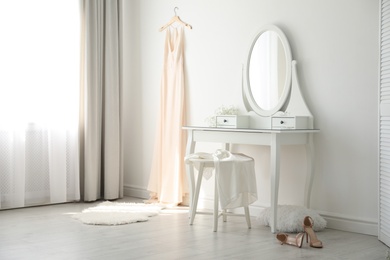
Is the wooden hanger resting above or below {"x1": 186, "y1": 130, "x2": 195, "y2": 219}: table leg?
above

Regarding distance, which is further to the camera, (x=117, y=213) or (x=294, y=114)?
(x=117, y=213)

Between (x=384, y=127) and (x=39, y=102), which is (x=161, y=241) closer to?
(x=384, y=127)

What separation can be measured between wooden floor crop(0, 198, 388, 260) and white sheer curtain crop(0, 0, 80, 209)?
0.63 meters

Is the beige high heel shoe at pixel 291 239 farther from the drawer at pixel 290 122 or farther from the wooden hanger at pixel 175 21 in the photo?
the wooden hanger at pixel 175 21

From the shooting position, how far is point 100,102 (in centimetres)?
550

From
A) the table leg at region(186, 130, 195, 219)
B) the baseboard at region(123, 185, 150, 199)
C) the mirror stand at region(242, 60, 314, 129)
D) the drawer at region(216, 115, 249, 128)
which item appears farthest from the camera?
the baseboard at region(123, 185, 150, 199)

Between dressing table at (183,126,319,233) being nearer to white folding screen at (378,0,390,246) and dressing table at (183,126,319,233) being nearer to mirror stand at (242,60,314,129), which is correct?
mirror stand at (242,60,314,129)

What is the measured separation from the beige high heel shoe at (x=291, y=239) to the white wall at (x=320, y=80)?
0.68m

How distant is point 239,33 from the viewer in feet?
15.7

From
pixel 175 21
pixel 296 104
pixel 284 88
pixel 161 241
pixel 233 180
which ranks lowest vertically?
pixel 161 241

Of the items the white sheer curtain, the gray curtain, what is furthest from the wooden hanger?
the white sheer curtain

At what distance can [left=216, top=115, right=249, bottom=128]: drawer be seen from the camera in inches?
175

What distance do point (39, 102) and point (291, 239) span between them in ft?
9.19

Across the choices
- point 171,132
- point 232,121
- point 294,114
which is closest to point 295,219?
point 294,114
